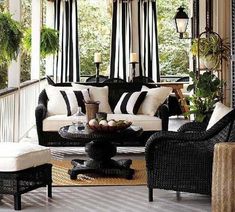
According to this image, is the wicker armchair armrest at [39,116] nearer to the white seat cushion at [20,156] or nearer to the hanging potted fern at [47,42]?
the white seat cushion at [20,156]

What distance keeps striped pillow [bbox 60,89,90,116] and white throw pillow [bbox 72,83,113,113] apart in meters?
0.12

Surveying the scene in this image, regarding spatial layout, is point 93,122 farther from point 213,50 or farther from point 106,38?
point 106,38

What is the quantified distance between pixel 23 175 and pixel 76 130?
1.43 meters

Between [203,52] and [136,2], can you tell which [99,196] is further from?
[136,2]

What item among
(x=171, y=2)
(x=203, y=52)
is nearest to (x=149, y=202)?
(x=203, y=52)

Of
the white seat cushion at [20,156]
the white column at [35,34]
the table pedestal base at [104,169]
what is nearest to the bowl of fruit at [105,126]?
the table pedestal base at [104,169]

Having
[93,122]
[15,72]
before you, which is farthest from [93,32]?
[93,122]

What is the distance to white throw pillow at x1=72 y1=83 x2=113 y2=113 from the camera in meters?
8.07

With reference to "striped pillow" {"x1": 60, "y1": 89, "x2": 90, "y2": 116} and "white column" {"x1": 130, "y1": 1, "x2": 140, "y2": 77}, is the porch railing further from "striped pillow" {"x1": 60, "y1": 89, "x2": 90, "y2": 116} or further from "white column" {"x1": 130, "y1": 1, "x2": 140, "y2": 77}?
"white column" {"x1": 130, "y1": 1, "x2": 140, "y2": 77}

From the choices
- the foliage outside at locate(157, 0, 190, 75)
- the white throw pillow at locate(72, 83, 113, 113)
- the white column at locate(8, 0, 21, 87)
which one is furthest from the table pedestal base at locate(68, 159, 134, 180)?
the foliage outside at locate(157, 0, 190, 75)

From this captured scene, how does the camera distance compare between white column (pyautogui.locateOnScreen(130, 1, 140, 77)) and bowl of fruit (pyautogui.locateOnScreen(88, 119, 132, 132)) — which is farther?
white column (pyautogui.locateOnScreen(130, 1, 140, 77))

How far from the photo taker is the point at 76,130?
6270mm

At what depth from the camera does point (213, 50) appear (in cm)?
877

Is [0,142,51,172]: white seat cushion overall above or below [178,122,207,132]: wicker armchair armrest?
below
